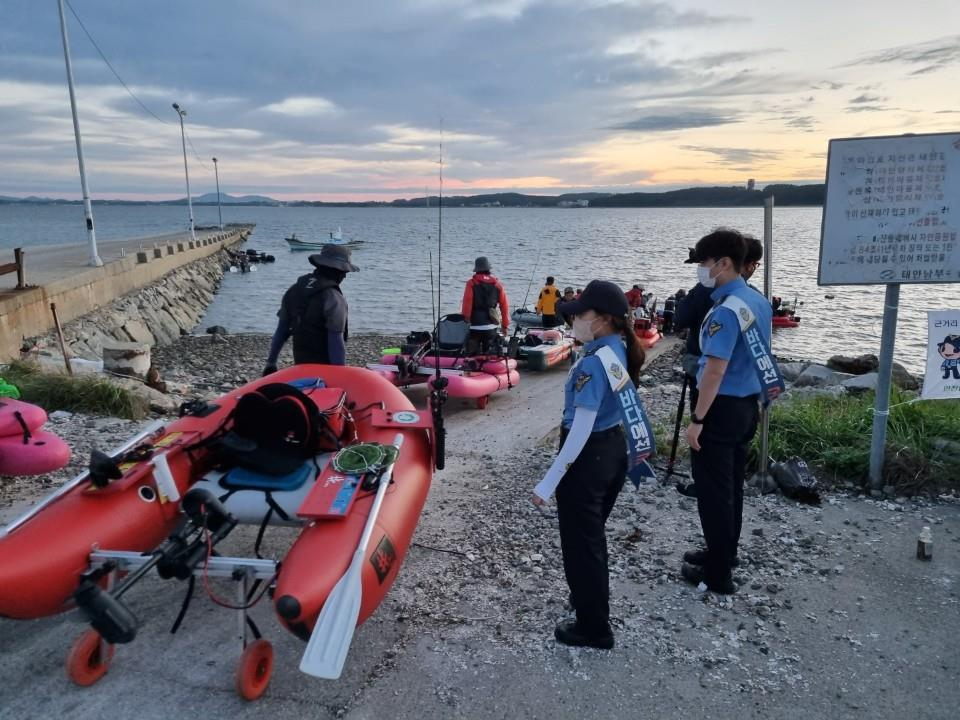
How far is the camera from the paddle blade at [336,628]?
8.10ft

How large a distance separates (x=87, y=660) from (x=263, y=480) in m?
1.17

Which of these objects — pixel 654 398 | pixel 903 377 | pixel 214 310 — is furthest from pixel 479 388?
pixel 214 310

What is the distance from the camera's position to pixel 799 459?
522cm

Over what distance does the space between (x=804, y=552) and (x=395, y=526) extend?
2656 mm

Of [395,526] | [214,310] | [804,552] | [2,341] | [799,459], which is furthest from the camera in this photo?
[214,310]

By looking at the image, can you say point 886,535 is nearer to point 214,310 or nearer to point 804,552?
point 804,552

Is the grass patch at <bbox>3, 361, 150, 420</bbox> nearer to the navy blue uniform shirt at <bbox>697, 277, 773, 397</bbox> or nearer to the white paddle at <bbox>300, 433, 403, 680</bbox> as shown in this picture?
the white paddle at <bbox>300, 433, 403, 680</bbox>

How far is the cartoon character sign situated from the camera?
4.90m

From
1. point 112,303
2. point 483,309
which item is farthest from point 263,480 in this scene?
point 112,303

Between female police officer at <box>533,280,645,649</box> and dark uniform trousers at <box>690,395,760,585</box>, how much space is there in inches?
27.2

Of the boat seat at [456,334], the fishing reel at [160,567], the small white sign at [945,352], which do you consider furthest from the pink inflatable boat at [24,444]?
the small white sign at [945,352]

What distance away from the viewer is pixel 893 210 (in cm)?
450

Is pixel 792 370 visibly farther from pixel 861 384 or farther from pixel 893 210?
pixel 893 210

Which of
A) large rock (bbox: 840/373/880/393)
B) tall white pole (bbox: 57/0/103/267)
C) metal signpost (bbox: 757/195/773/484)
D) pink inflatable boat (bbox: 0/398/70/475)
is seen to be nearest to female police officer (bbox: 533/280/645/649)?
metal signpost (bbox: 757/195/773/484)
